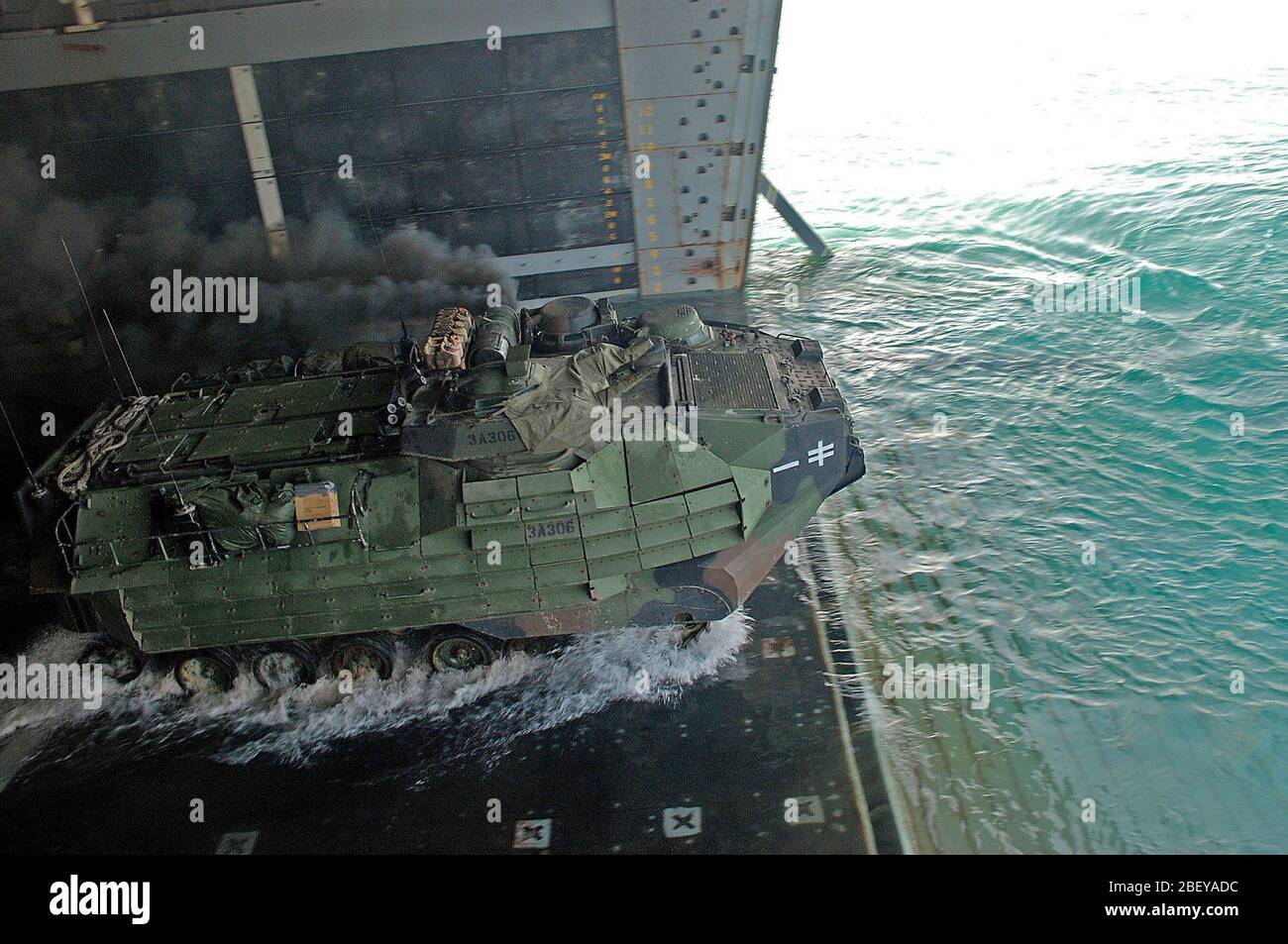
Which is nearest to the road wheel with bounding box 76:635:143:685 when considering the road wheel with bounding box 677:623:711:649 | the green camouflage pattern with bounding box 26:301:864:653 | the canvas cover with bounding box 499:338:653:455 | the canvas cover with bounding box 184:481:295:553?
the green camouflage pattern with bounding box 26:301:864:653

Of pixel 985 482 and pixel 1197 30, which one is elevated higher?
pixel 1197 30

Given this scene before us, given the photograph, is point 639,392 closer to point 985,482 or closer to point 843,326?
point 985,482

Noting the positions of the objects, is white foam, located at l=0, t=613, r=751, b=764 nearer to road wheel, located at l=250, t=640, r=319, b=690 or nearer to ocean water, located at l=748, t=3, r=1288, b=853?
road wheel, located at l=250, t=640, r=319, b=690

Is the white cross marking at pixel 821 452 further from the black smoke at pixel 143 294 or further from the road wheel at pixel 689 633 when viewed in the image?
the black smoke at pixel 143 294

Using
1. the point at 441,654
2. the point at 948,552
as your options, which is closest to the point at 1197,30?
the point at 948,552

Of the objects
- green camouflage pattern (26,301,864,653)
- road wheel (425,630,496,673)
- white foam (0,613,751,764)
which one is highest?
green camouflage pattern (26,301,864,653)

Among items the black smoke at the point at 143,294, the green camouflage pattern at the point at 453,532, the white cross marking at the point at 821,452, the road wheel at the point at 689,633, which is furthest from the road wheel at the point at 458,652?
the black smoke at the point at 143,294
